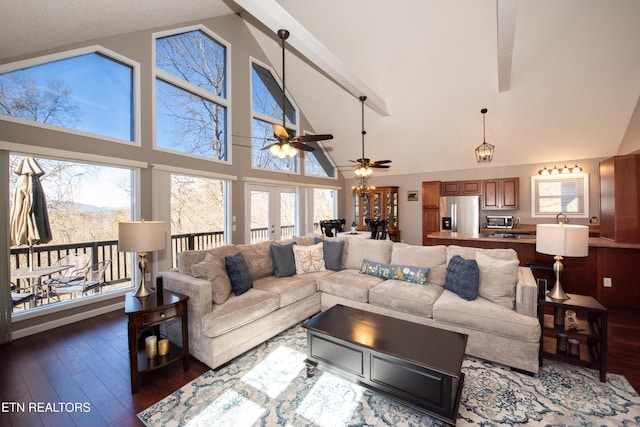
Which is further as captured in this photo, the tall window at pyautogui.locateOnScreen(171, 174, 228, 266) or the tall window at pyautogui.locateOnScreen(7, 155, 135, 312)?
the tall window at pyautogui.locateOnScreen(171, 174, 228, 266)

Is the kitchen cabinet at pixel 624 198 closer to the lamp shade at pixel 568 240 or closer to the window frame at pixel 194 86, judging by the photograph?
the lamp shade at pixel 568 240

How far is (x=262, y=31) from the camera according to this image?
215 inches

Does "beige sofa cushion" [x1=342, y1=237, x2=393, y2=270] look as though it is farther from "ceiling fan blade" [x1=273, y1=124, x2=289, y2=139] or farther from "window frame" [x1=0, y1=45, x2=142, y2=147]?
"window frame" [x1=0, y1=45, x2=142, y2=147]

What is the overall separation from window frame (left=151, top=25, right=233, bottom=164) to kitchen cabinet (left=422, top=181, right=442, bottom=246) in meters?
5.11

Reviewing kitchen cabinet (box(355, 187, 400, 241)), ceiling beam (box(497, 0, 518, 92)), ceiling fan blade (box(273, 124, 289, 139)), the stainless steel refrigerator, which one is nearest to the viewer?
ceiling beam (box(497, 0, 518, 92))

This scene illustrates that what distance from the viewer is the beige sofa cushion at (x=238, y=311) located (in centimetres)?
236

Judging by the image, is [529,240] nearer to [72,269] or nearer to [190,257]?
[190,257]

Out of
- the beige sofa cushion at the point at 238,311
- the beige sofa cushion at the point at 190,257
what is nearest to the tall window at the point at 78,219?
the beige sofa cushion at the point at 190,257

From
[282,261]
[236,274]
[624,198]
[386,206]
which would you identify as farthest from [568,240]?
[386,206]

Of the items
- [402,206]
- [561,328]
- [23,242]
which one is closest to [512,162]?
[402,206]

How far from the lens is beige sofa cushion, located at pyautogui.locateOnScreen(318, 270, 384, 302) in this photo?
127 inches

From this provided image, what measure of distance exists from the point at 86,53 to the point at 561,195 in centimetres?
899

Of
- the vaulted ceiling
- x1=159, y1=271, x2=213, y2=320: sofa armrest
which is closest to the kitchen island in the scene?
the vaulted ceiling

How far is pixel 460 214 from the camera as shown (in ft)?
22.2
